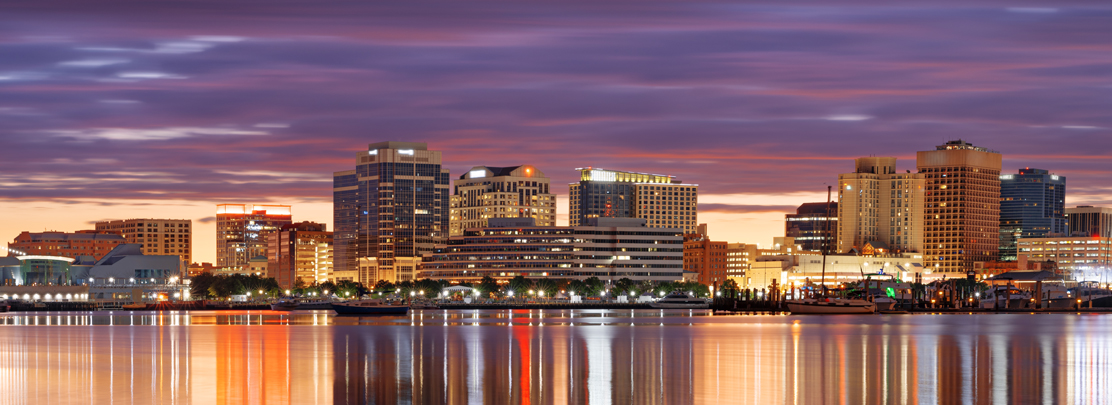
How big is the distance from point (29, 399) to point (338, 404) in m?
12.4

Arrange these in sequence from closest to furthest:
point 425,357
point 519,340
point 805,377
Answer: point 805,377
point 425,357
point 519,340

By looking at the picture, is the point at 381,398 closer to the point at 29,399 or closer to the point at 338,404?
the point at 338,404

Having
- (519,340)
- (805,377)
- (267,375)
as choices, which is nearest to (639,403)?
(805,377)

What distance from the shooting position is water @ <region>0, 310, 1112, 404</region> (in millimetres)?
50031

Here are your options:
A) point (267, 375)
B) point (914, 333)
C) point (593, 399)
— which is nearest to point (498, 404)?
point (593, 399)

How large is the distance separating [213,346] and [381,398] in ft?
138

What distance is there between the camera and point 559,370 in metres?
61.8

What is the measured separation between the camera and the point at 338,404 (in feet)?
154

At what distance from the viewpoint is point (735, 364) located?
2645 inches

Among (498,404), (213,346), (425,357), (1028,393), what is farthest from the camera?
(213,346)

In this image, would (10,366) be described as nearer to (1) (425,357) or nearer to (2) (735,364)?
(1) (425,357)

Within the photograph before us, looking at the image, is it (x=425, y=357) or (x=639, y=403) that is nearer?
(x=639, y=403)

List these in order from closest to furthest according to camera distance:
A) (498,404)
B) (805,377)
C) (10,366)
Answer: (498,404) → (805,377) → (10,366)

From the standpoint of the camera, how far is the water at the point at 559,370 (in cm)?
5003
